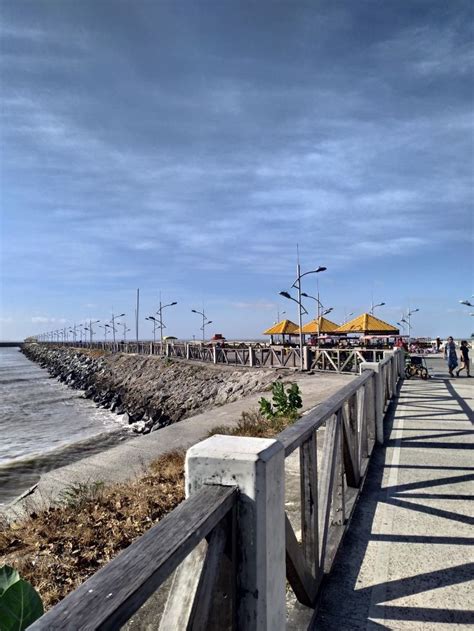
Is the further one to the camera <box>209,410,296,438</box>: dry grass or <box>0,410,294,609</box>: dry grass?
<box>209,410,296,438</box>: dry grass

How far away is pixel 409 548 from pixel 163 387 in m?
27.0

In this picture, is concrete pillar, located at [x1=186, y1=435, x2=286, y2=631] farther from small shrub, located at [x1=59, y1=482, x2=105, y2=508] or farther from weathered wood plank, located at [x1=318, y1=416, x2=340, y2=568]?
small shrub, located at [x1=59, y1=482, x2=105, y2=508]

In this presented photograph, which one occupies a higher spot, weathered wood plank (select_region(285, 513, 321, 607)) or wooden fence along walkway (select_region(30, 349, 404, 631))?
wooden fence along walkway (select_region(30, 349, 404, 631))

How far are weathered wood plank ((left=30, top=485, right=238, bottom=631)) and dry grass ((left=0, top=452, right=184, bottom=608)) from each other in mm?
2775

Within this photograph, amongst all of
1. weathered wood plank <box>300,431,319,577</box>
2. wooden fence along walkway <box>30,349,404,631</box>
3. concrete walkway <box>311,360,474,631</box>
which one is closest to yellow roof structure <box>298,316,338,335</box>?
concrete walkway <box>311,360,474,631</box>

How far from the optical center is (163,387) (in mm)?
29781

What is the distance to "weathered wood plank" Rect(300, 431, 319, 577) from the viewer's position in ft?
9.78

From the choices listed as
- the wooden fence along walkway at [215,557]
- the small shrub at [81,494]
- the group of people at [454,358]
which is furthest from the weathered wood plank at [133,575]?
the group of people at [454,358]

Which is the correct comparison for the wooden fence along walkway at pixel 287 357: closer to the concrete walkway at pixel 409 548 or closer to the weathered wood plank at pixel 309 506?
the concrete walkway at pixel 409 548

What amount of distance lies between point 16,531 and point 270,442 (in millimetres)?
4268

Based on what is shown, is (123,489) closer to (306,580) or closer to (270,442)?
(306,580)

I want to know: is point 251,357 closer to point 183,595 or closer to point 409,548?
point 409,548

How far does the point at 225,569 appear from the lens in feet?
5.74

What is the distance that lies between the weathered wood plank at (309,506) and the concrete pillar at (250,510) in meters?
1.07
